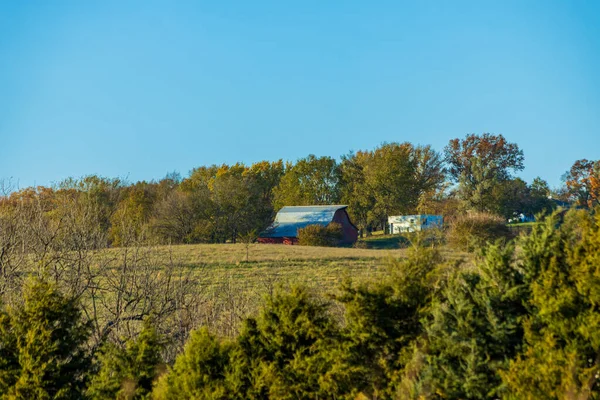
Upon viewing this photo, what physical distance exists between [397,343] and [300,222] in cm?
5797

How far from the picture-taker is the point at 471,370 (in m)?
5.63

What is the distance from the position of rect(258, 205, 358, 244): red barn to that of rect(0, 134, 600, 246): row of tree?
1753 mm

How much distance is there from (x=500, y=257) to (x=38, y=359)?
194 inches

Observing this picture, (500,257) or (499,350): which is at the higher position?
(500,257)

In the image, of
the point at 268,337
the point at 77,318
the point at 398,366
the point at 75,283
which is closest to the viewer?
the point at 398,366

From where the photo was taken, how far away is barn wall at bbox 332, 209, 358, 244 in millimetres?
63969

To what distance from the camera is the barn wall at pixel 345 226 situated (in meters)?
64.0

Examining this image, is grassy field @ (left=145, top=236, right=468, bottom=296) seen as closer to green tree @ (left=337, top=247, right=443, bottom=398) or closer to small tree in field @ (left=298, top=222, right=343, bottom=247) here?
small tree in field @ (left=298, top=222, right=343, bottom=247)

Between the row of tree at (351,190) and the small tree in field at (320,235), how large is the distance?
4.88m

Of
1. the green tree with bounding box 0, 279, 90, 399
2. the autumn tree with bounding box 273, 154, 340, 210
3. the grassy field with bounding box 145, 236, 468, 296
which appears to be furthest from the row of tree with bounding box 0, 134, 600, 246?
the green tree with bounding box 0, 279, 90, 399

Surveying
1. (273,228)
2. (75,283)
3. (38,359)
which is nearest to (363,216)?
(273,228)

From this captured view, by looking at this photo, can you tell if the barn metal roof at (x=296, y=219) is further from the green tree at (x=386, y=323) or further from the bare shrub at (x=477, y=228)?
the green tree at (x=386, y=323)

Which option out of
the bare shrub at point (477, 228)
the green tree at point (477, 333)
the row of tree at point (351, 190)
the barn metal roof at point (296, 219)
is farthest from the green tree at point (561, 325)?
the barn metal roof at point (296, 219)

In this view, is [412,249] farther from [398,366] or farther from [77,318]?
[77,318]
